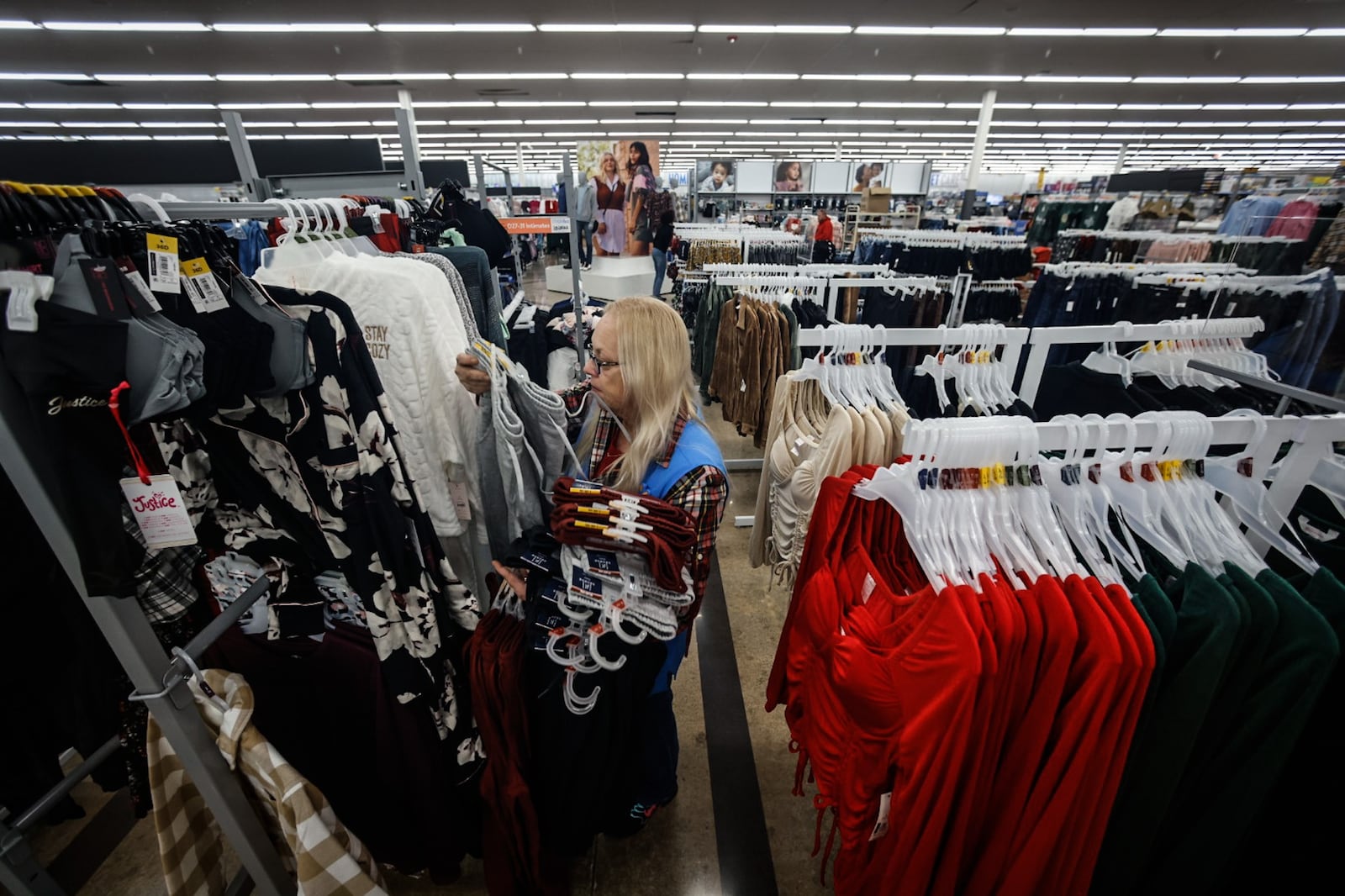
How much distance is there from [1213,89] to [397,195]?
16.7 metres

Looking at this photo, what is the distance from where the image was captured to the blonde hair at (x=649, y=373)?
4.64ft

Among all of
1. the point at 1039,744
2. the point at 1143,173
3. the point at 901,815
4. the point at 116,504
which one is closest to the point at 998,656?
the point at 1039,744

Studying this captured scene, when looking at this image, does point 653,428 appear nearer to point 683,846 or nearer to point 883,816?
point 883,816

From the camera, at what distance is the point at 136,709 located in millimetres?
1355

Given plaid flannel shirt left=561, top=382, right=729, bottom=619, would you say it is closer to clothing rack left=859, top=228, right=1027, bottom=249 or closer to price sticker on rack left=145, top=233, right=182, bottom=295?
price sticker on rack left=145, top=233, right=182, bottom=295

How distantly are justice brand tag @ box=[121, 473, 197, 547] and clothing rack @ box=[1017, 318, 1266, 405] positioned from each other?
8.58ft

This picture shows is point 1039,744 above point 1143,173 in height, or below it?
below

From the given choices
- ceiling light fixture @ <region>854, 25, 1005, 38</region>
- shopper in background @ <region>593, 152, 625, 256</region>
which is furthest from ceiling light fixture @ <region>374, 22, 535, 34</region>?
ceiling light fixture @ <region>854, 25, 1005, 38</region>

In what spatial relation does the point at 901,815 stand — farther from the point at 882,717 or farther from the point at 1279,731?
the point at 1279,731

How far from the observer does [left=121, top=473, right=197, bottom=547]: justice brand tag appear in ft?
3.21

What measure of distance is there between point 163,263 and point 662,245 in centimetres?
673

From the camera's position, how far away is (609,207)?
5.74 m

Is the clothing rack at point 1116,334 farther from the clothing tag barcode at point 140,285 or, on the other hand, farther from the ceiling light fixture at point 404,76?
the ceiling light fixture at point 404,76

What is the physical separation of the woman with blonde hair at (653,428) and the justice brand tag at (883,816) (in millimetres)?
578
